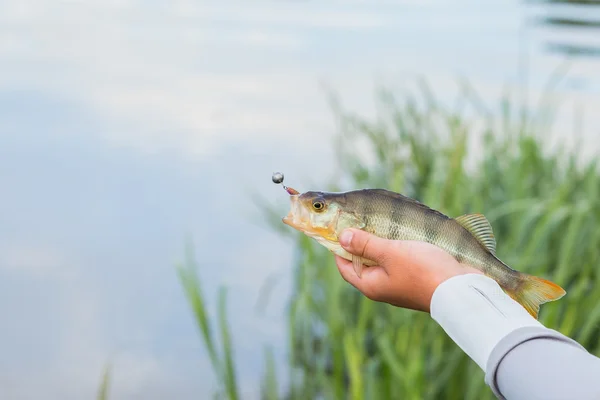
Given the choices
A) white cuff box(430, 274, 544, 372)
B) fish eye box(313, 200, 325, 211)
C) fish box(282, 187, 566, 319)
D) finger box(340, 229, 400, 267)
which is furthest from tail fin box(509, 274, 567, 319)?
fish eye box(313, 200, 325, 211)

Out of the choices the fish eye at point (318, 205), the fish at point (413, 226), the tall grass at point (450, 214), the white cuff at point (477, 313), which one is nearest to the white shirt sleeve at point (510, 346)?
the white cuff at point (477, 313)

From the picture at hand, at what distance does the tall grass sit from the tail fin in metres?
0.79

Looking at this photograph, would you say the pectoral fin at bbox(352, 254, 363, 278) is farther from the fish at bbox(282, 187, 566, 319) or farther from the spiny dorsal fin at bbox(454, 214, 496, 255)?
the spiny dorsal fin at bbox(454, 214, 496, 255)

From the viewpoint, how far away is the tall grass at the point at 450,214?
2535mm

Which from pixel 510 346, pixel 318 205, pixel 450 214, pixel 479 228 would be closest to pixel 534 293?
pixel 479 228

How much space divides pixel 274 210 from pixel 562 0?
32.1 feet

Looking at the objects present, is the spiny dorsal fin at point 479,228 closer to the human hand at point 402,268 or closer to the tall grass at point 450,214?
the human hand at point 402,268

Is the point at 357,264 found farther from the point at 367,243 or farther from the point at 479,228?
the point at 479,228

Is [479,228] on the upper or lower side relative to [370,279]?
upper

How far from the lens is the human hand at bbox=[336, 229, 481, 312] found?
1378 millimetres

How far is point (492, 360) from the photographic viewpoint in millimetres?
1168

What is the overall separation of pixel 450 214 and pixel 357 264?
1.74 meters

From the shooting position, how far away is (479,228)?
4.72ft

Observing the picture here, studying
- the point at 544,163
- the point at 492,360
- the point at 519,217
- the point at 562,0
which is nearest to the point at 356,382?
the point at 492,360
